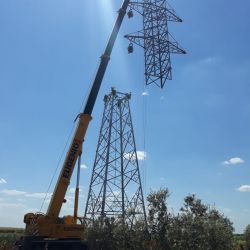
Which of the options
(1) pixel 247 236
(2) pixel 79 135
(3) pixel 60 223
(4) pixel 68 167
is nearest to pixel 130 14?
(2) pixel 79 135

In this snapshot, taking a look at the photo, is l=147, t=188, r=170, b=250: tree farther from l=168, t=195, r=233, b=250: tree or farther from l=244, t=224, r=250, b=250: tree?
l=244, t=224, r=250, b=250: tree

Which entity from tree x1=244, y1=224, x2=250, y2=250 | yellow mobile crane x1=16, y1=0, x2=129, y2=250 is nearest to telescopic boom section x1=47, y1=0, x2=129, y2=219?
yellow mobile crane x1=16, y1=0, x2=129, y2=250

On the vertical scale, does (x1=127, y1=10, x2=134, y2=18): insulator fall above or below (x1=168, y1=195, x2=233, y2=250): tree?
above

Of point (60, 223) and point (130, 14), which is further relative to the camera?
point (130, 14)

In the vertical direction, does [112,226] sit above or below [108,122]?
below

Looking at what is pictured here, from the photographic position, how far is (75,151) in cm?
2802

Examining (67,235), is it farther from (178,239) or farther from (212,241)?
(212,241)

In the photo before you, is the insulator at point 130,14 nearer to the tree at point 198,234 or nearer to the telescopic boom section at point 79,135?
→ the telescopic boom section at point 79,135

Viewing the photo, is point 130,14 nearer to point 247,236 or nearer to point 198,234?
point 198,234

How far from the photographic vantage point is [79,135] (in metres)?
28.6

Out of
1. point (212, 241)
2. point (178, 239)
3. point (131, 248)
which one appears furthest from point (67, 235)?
point (212, 241)

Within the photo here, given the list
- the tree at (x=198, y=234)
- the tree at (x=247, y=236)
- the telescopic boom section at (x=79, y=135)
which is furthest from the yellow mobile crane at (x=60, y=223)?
the tree at (x=247, y=236)

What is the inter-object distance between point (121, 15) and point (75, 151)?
1290cm

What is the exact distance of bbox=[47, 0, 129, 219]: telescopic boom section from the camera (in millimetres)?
26794
